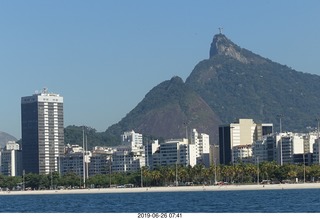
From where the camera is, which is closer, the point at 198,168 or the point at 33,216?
the point at 33,216

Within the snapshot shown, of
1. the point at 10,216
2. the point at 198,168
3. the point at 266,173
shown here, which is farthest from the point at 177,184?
the point at 10,216

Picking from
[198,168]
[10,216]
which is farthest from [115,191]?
[10,216]

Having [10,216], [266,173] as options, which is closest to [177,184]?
[266,173]

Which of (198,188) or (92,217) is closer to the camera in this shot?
(92,217)

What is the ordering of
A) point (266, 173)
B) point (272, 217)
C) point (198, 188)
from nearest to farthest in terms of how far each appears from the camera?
point (272, 217), point (198, 188), point (266, 173)

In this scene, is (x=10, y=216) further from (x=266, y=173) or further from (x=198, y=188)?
(x=266, y=173)

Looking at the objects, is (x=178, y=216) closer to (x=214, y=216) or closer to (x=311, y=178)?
(x=214, y=216)

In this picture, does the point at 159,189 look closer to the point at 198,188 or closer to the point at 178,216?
the point at 198,188

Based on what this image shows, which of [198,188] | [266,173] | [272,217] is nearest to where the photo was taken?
[272,217]
